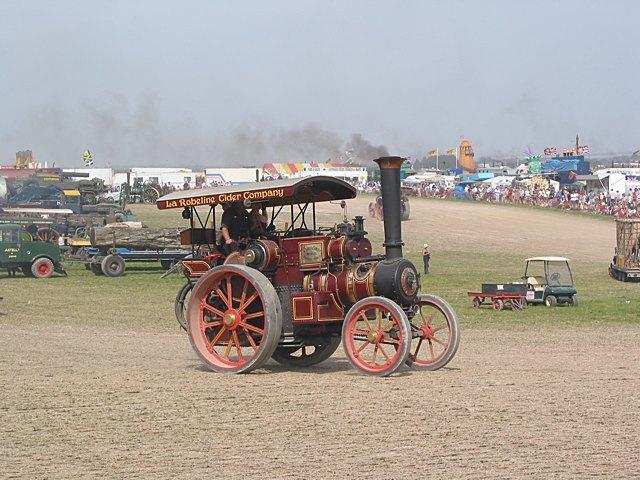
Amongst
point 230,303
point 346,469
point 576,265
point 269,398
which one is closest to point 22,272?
point 576,265

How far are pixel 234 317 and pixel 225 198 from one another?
48.7 inches

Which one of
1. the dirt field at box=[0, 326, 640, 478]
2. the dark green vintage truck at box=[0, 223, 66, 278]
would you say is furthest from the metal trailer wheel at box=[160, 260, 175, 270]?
the dirt field at box=[0, 326, 640, 478]

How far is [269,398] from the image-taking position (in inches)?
376

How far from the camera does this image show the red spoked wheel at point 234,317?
431 inches

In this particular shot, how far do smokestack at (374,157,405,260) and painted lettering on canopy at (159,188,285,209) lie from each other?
1.02 metres

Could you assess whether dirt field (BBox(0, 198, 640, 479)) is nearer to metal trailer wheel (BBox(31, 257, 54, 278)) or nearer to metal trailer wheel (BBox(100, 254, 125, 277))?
metal trailer wheel (BBox(31, 257, 54, 278))

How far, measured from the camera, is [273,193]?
1102 cm

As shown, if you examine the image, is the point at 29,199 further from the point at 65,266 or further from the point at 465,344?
the point at 465,344

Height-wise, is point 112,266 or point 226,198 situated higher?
point 226,198

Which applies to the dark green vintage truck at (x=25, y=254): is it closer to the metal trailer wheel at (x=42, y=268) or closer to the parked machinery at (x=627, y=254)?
the metal trailer wheel at (x=42, y=268)

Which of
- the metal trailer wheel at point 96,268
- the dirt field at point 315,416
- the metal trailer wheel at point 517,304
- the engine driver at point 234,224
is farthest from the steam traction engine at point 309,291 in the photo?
the metal trailer wheel at point 96,268

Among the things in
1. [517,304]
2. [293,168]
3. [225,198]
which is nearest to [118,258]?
[517,304]

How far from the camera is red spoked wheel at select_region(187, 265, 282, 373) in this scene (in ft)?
35.9

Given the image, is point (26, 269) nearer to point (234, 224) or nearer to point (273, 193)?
point (234, 224)
